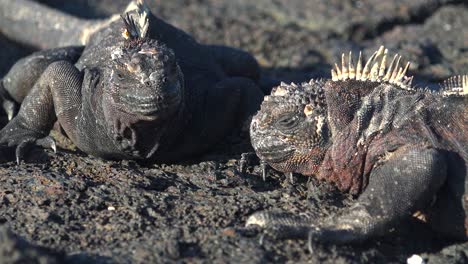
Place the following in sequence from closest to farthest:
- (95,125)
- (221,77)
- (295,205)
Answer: (295,205) < (95,125) < (221,77)

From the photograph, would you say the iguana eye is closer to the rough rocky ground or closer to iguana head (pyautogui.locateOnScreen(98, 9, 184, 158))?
the rough rocky ground

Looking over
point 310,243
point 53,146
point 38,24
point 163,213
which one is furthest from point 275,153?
point 38,24

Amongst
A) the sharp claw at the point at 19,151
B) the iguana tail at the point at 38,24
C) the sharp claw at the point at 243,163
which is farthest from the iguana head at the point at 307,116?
the iguana tail at the point at 38,24

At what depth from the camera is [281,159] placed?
4504 millimetres

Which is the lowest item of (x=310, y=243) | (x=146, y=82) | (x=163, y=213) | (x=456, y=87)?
(x=163, y=213)

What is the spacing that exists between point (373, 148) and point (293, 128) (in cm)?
40

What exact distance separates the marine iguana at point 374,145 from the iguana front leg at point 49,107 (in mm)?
1389

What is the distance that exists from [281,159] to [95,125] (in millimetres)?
1284

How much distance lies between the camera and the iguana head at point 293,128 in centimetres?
439

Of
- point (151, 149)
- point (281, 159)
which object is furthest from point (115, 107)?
point (281, 159)

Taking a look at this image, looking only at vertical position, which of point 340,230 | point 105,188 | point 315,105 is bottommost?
point 105,188

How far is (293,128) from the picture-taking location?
14.5 ft

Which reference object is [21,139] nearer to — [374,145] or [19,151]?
[19,151]

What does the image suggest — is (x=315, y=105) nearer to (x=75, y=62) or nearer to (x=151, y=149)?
(x=151, y=149)
